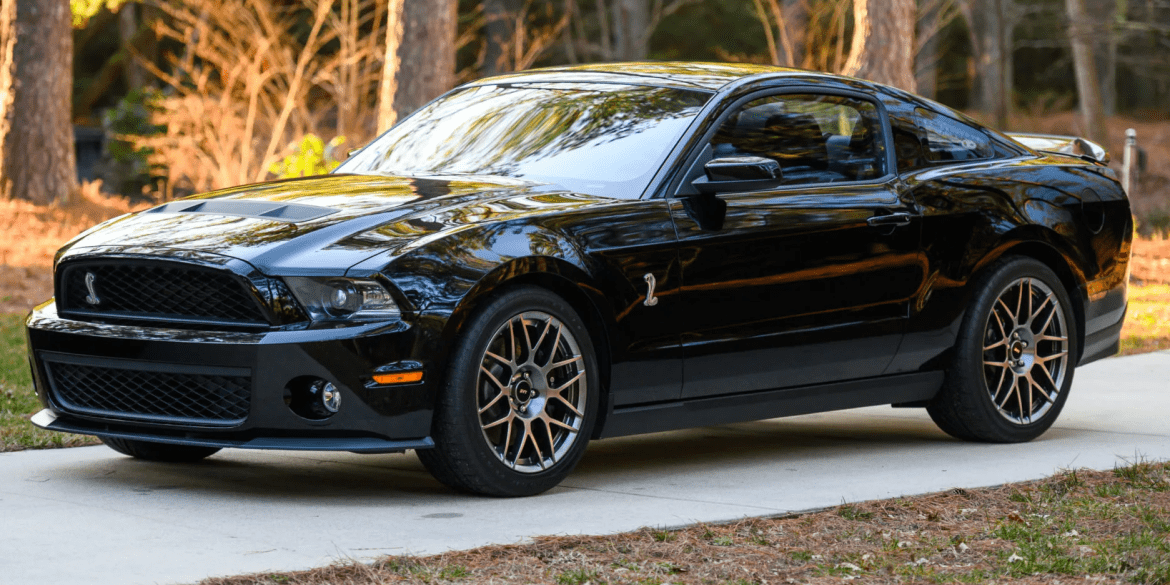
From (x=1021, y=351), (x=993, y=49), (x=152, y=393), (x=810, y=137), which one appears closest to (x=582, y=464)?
(x=810, y=137)

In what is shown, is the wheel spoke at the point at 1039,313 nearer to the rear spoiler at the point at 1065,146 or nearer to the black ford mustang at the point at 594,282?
the black ford mustang at the point at 594,282

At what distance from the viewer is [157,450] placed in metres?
6.34

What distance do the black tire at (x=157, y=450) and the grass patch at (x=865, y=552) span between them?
2111mm

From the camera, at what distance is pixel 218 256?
5.24m

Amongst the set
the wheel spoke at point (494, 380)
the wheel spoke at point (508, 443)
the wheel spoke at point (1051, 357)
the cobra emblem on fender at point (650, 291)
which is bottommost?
the wheel spoke at point (1051, 357)

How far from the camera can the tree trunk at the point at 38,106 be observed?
17141 mm

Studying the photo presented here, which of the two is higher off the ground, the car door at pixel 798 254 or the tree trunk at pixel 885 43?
the tree trunk at pixel 885 43

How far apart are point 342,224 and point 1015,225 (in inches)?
125

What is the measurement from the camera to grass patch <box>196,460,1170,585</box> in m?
4.42

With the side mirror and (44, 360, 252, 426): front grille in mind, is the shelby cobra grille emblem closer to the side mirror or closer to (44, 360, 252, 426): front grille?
(44, 360, 252, 426): front grille

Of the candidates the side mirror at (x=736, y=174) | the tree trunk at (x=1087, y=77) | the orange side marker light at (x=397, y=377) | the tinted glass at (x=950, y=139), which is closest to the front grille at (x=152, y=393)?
the orange side marker light at (x=397, y=377)

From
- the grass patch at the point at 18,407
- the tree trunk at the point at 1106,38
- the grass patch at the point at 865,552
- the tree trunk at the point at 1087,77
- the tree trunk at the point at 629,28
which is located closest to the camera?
the grass patch at the point at 865,552

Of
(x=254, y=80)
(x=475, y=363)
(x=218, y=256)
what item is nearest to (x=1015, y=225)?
(x=475, y=363)

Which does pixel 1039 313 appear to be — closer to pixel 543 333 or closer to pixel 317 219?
pixel 543 333
